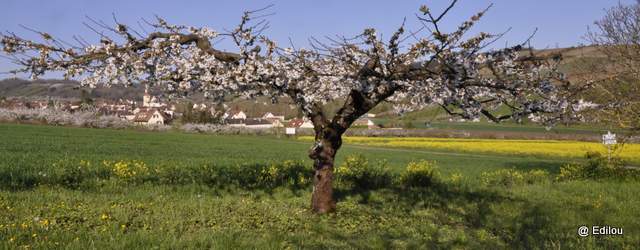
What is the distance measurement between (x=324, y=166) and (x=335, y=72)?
6.16ft

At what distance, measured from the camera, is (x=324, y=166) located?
9484 mm

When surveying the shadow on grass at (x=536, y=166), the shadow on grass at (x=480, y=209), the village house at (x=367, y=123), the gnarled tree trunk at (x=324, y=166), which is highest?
the village house at (x=367, y=123)

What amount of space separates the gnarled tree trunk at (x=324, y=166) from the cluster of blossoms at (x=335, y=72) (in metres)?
0.58

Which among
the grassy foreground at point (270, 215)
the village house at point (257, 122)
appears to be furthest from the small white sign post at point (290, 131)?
the grassy foreground at point (270, 215)

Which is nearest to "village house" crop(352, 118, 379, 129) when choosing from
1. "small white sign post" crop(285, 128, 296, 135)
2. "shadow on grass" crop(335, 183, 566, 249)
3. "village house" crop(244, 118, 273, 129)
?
"small white sign post" crop(285, 128, 296, 135)

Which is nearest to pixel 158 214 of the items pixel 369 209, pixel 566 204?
pixel 369 209

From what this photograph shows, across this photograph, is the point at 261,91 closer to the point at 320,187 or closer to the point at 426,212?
the point at 320,187

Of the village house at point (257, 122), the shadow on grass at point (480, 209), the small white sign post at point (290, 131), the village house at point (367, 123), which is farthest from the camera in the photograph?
the village house at point (257, 122)

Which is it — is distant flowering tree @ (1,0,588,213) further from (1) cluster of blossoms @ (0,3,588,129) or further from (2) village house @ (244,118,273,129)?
(2) village house @ (244,118,273,129)

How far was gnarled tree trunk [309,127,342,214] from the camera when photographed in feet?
30.9

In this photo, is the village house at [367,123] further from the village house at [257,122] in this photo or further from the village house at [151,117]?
the village house at [151,117]

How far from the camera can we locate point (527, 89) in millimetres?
8508

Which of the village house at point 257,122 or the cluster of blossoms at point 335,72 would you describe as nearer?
the cluster of blossoms at point 335,72

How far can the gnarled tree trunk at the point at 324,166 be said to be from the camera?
9.42 metres
